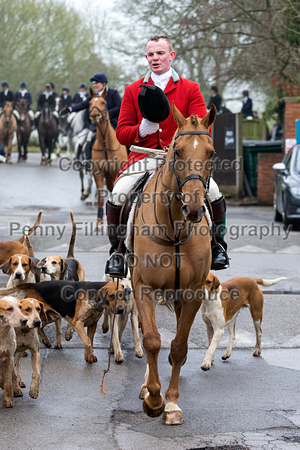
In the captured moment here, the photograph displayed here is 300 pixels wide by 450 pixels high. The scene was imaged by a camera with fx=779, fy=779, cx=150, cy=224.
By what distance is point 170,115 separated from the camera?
20.9ft

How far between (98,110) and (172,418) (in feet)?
31.7

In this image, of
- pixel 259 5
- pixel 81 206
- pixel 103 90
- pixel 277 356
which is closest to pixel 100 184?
pixel 103 90

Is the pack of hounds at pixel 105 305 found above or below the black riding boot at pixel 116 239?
below

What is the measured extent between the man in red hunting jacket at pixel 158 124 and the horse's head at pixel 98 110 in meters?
7.72

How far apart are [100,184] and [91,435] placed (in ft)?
32.2

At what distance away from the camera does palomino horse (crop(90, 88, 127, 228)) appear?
14258 mm

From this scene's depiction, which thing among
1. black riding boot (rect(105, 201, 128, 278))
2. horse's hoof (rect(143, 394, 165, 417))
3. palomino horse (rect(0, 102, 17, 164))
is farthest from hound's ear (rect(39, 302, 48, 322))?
palomino horse (rect(0, 102, 17, 164))

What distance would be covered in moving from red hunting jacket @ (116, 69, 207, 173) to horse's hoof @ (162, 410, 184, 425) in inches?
86.5

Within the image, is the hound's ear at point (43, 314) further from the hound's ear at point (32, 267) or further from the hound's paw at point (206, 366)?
the hound's paw at point (206, 366)

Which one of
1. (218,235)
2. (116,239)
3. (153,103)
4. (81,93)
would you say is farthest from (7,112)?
(153,103)

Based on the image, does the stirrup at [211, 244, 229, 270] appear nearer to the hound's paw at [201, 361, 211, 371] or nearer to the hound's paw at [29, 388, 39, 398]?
the hound's paw at [201, 361, 211, 371]

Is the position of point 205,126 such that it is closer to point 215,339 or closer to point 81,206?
point 215,339

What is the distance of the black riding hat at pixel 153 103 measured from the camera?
18.5 ft

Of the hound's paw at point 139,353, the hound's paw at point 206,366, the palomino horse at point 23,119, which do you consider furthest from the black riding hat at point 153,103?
the palomino horse at point 23,119
